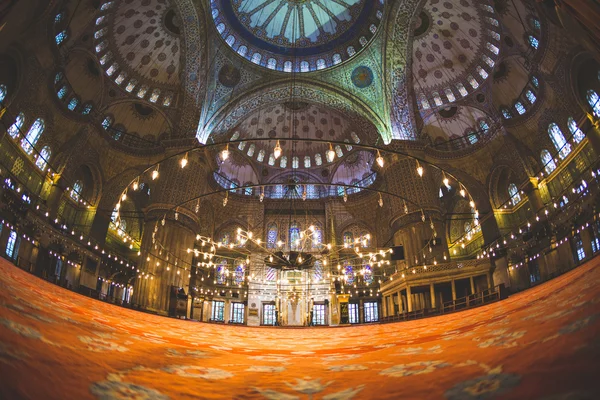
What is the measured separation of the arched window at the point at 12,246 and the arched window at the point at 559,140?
24478 mm

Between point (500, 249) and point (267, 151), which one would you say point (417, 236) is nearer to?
point (500, 249)

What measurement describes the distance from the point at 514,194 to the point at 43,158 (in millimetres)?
24748

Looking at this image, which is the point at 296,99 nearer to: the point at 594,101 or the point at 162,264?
the point at 162,264

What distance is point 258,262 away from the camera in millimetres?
24938

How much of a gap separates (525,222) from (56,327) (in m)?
20.9

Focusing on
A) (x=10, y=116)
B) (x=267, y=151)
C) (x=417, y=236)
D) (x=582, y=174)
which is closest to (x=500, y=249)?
(x=417, y=236)

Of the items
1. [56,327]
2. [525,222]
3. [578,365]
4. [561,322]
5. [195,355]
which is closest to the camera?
[578,365]

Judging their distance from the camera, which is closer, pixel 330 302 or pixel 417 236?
pixel 417 236

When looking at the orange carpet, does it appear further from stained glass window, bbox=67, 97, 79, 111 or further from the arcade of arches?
stained glass window, bbox=67, 97, 79, 111

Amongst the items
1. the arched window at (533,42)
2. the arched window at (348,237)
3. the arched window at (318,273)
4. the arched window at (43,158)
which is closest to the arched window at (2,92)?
the arched window at (43,158)

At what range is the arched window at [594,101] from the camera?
13.9m

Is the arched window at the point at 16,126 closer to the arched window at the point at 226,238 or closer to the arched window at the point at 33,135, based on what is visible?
the arched window at the point at 33,135

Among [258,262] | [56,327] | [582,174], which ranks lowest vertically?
[56,327]

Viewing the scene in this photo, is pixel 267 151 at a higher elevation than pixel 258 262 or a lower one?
higher
